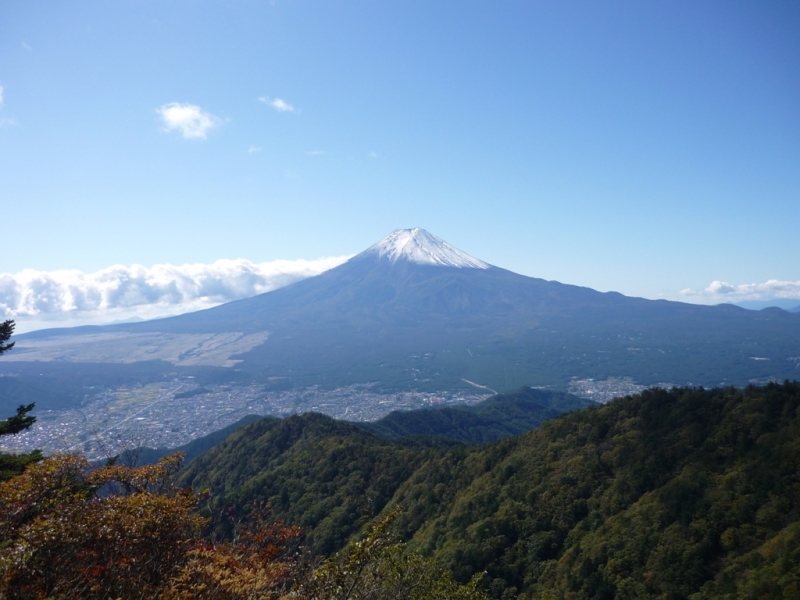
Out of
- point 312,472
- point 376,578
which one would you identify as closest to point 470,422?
point 312,472

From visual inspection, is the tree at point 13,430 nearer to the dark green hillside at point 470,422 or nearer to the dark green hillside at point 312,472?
the dark green hillside at point 312,472

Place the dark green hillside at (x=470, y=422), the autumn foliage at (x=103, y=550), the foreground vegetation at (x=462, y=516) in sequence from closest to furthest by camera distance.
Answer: the autumn foliage at (x=103, y=550), the foreground vegetation at (x=462, y=516), the dark green hillside at (x=470, y=422)

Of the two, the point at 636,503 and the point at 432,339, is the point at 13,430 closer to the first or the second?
the point at 636,503

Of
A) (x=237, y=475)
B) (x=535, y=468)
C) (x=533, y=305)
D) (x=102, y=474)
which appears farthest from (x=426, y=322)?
(x=102, y=474)

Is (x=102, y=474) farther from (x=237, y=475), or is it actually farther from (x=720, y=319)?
(x=720, y=319)

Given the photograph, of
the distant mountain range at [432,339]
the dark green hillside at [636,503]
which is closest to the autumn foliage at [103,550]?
the dark green hillside at [636,503]
